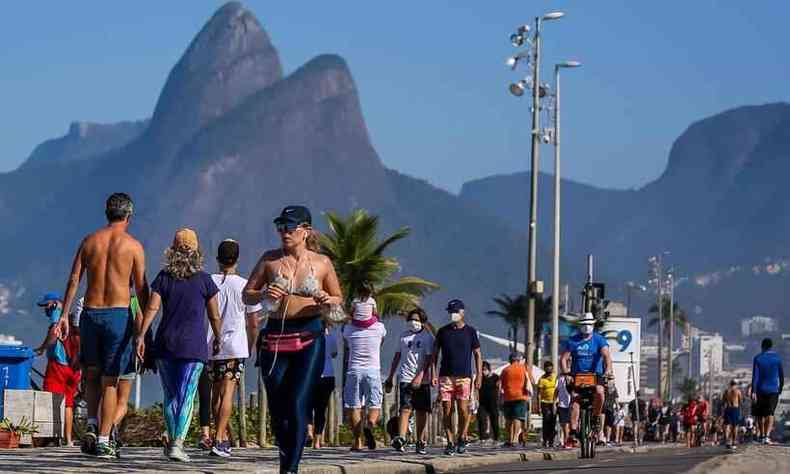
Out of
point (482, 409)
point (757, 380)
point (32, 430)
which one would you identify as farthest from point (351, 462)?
point (482, 409)

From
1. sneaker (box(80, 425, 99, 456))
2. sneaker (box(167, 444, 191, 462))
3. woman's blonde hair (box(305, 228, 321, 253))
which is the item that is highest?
woman's blonde hair (box(305, 228, 321, 253))

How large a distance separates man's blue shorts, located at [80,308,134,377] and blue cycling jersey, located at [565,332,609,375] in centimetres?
922

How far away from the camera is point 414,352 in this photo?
22547 millimetres

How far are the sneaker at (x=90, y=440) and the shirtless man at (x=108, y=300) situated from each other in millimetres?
223

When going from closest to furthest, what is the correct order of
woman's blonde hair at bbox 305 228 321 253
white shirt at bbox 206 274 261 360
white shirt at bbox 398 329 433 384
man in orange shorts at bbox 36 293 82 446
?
1. woman's blonde hair at bbox 305 228 321 253
2. white shirt at bbox 206 274 261 360
3. man in orange shorts at bbox 36 293 82 446
4. white shirt at bbox 398 329 433 384

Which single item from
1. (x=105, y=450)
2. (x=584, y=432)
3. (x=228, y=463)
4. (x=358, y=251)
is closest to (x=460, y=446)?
(x=584, y=432)

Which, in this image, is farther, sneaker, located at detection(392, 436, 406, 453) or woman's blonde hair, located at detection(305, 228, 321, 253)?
sneaker, located at detection(392, 436, 406, 453)

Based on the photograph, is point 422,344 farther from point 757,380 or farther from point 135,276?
point 757,380

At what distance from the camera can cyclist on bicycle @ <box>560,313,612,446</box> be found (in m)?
23.1

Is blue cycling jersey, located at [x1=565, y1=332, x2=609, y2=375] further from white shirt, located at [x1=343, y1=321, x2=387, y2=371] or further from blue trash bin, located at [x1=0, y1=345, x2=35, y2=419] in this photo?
blue trash bin, located at [x1=0, y1=345, x2=35, y2=419]

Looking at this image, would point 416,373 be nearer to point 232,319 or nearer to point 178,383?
point 232,319

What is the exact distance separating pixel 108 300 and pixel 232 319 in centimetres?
262

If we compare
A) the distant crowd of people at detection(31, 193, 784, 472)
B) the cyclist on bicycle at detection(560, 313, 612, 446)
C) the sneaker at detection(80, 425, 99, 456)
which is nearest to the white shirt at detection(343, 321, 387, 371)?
the distant crowd of people at detection(31, 193, 784, 472)

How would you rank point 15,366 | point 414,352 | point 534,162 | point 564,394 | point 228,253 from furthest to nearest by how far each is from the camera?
point 534,162 → point 564,394 → point 414,352 → point 15,366 → point 228,253
